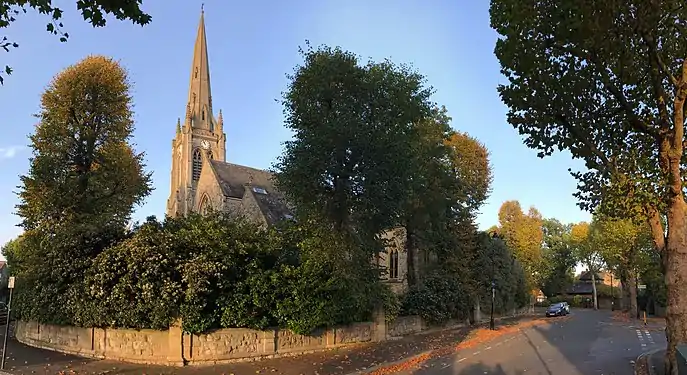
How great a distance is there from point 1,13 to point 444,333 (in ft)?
85.8

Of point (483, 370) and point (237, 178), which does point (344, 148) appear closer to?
point (483, 370)

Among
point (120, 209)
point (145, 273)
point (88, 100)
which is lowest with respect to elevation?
point (145, 273)

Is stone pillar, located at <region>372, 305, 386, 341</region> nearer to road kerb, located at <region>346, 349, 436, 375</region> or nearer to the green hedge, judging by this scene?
the green hedge

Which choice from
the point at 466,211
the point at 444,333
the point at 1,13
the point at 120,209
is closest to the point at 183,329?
the point at 1,13

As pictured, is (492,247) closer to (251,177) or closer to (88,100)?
(251,177)

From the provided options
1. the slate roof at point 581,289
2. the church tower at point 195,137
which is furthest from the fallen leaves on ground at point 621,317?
the church tower at point 195,137

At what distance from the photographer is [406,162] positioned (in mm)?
21703

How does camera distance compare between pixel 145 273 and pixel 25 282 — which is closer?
pixel 145 273

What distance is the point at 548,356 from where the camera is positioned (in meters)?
18.0

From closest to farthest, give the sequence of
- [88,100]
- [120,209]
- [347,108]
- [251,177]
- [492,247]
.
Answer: [347,108]
[88,100]
[120,209]
[492,247]
[251,177]

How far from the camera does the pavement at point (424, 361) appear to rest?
14891 millimetres

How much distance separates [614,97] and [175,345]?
14181 mm

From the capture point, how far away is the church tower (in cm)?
6488

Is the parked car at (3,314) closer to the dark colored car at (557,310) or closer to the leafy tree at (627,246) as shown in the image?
the dark colored car at (557,310)
